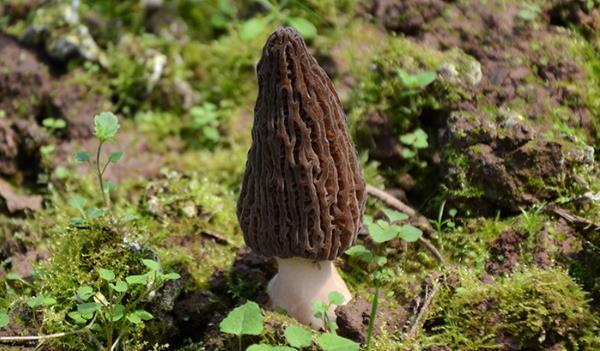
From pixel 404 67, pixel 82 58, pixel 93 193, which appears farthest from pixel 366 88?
pixel 82 58

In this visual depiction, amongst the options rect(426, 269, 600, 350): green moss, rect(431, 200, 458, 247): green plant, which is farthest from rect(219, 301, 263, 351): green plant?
rect(431, 200, 458, 247): green plant

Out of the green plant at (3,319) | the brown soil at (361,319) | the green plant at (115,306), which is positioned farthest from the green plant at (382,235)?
the green plant at (3,319)

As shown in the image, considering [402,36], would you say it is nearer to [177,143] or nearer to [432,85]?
[432,85]

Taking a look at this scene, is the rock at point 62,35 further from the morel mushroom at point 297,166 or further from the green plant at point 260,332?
the green plant at point 260,332

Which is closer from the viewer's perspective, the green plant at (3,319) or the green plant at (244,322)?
the green plant at (244,322)

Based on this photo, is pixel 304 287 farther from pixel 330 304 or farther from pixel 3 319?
pixel 3 319

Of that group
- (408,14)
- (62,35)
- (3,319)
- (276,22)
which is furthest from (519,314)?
(62,35)

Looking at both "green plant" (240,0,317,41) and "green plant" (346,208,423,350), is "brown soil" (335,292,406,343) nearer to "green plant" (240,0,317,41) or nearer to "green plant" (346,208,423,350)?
"green plant" (346,208,423,350)
